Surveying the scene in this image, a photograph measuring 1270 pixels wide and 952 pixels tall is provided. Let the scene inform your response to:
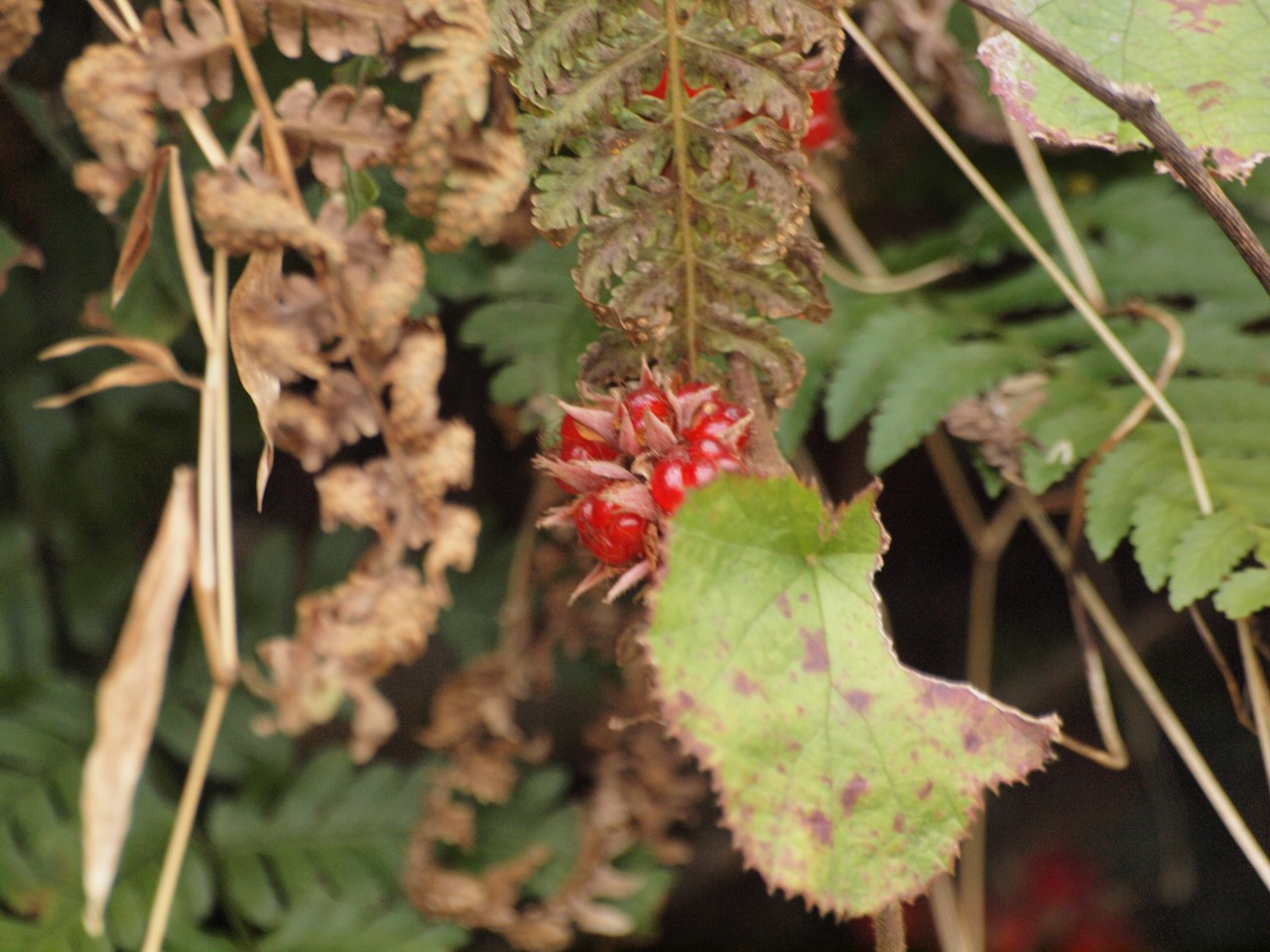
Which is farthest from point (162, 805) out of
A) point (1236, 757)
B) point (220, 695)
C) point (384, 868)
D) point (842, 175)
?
point (1236, 757)

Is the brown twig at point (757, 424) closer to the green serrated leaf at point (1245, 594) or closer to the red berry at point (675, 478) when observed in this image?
the red berry at point (675, 478)

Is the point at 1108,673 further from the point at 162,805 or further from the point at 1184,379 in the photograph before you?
the point at 162,805

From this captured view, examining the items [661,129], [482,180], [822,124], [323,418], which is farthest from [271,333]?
[822,124]

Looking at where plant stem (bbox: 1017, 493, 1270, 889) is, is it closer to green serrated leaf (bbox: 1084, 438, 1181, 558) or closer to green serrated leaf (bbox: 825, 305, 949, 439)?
green serrated leaf (bbox: 1084, 438, 1181, 558)

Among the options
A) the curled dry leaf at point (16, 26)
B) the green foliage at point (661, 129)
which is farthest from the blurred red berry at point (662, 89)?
the curled dry leaf at point (16, 26)

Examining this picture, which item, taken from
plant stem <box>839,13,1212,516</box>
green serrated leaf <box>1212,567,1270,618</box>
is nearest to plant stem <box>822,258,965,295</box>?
plant stem <box>839,13,1212,516</box>

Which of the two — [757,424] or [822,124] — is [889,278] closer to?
[822,124]
